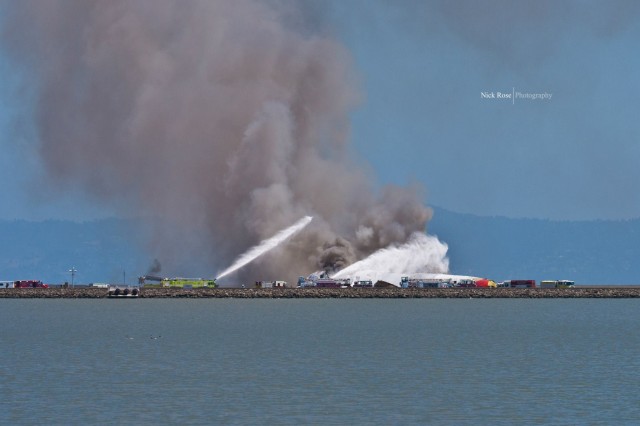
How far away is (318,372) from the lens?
69.0m

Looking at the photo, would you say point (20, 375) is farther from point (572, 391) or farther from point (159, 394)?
point (572, 391)

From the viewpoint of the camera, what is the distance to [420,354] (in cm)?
8181

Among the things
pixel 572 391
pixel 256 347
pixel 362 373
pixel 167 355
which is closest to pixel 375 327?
pixel 256 347

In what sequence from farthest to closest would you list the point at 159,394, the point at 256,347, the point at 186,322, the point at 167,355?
the point at 186,322 → the point at 256,347 → the point at 167,355 → the point at 159,394

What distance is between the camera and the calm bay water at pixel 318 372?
173 ft

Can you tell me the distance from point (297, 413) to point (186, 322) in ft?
240

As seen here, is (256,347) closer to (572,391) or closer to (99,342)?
(99,342)

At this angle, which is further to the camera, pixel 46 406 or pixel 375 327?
pixel 375 327

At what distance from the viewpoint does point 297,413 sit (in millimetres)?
52781

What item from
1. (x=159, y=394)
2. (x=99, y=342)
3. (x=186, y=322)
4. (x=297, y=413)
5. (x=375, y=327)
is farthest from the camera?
(x=186, y=322)

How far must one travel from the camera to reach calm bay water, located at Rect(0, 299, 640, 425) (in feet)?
173

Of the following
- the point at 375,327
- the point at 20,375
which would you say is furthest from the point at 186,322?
the point at 20,375

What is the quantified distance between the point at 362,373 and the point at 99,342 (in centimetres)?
3361

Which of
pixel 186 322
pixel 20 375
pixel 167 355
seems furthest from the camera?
pixel 186 322
